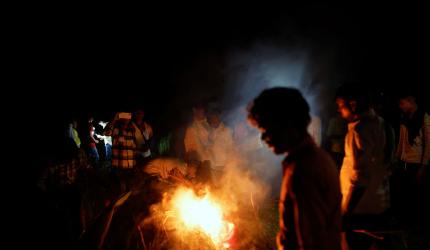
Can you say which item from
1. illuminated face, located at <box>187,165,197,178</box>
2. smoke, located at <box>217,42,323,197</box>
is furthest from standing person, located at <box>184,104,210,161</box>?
illuminated face, located at <box>187,165,197,178</box>

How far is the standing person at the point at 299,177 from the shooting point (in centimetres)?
189

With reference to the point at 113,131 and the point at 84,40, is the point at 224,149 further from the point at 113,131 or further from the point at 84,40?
the point at 84,40

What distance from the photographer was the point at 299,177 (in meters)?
1.89

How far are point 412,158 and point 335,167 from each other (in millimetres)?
4859

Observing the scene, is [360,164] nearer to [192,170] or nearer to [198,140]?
[192,170]

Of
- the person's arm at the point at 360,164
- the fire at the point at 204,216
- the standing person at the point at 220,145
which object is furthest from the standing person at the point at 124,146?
the person's arm at the point at 360,164

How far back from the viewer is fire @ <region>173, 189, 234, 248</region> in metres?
4.02

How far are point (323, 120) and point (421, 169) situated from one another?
3.20m

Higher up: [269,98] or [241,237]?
[269,98]

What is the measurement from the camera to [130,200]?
3.92m

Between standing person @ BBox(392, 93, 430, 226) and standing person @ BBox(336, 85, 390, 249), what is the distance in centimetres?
320

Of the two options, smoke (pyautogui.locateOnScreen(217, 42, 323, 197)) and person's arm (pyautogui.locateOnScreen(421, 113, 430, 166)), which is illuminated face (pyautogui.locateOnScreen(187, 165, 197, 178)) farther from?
person's arm (pyautogui.locateOnScreen(421, 113, 430, 166))

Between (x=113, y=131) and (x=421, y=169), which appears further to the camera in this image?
(x=113, y=131)

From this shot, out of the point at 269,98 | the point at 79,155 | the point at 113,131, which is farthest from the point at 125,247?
the point at 113,131
